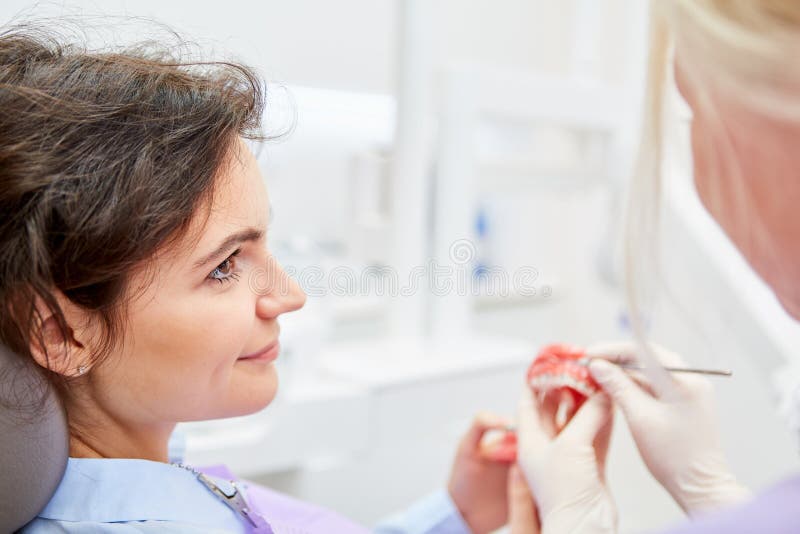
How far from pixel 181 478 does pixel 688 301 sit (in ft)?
3.36

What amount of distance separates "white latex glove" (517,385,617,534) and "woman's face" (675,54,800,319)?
0.33m

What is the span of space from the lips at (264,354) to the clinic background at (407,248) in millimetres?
186

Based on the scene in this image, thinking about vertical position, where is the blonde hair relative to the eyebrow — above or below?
above

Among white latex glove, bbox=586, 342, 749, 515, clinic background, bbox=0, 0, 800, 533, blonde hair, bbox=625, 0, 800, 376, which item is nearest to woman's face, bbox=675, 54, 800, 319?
blonde hair, bbox=625, 0, 800, 376

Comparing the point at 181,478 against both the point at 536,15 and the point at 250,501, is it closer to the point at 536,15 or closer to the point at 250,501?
the point at 250,501

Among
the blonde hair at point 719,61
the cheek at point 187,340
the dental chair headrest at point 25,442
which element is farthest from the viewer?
the cheek at point 187,340

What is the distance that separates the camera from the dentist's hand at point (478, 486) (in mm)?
1083

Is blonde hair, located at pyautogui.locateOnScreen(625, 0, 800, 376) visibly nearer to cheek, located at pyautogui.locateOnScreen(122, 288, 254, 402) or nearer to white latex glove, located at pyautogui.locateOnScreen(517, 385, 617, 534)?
white latex glove, located at pyautogui.locateOnScreen(517, 385, 617, 534)

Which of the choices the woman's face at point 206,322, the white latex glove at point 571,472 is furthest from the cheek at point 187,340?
the white latex glove at point 571,472

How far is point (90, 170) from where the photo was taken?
27.5 inches

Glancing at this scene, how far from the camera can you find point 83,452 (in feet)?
2.63

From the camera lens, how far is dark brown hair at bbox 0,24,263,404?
0.68 meters

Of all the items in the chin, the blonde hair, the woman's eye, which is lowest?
the chin

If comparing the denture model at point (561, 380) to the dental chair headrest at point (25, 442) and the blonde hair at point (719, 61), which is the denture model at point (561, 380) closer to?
the blonde hair at point (719, 61)
